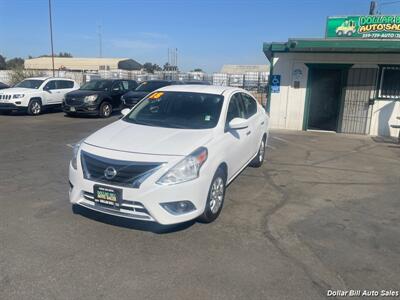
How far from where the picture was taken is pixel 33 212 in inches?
188

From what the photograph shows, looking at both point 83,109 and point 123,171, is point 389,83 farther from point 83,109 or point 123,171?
point 83,109

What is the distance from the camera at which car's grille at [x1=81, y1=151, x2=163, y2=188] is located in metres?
3.89

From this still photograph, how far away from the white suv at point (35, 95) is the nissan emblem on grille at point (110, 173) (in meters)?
13.2

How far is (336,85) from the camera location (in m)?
12.6

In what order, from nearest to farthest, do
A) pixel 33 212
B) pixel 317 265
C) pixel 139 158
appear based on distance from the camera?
pixel 317 265 → pixel 139 158 → pixel 33 212

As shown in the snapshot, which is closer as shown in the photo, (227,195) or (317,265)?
(317,265)

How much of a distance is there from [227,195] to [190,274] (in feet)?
7.76

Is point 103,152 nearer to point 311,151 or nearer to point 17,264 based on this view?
point 17,264

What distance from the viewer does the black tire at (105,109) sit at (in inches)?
618

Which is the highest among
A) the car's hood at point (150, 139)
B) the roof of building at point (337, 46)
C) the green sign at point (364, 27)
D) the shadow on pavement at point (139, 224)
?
the green sign at point (364, 27)

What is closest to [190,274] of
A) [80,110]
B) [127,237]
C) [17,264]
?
[127,237]

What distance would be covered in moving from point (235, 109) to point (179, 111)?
92 centimetres
